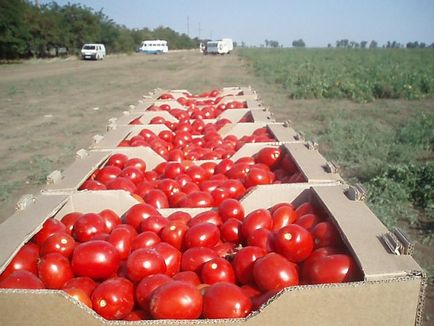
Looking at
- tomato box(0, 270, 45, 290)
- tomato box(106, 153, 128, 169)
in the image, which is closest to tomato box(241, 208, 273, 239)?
tomato box(0, 270, 45, 290)

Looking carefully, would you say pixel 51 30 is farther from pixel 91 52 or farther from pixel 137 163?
pixel 137 163

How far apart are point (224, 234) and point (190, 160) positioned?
159 cm

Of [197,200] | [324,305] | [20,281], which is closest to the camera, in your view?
[324,305]

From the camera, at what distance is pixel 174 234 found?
8.43ft

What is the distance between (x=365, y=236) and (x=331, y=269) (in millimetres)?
253

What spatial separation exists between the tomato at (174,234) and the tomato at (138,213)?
231 millimetres

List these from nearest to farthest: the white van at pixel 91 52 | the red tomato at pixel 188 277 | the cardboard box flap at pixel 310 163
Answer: the red tomato at pixel 188 277 → the cardboard box flap at pixel 310 163 → the white van at pixel 91 52

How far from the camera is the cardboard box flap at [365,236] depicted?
1.70 metres

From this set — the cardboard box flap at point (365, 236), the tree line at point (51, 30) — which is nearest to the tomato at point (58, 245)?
the cardboard box flap at point (365, 236)

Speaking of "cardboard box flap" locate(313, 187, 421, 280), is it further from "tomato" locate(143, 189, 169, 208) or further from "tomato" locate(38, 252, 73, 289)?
"tomato" locate(38, 252, 73, 289)

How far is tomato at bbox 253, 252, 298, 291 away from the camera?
2.00 meters

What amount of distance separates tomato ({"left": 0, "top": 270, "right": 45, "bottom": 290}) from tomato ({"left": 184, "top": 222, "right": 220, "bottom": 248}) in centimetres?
88

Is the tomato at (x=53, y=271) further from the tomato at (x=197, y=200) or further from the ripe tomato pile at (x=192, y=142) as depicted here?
the ripe tomato pile at (x=192, y=142)

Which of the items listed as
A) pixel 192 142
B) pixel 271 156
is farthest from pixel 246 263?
pixel 192 142
